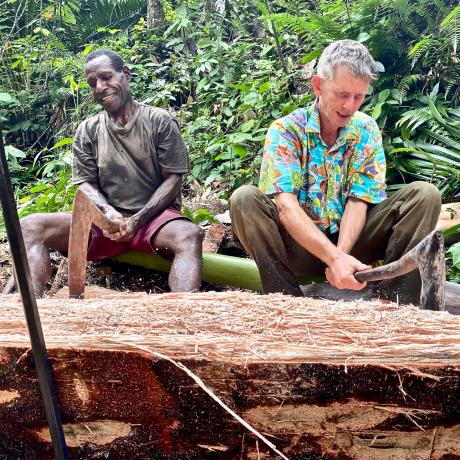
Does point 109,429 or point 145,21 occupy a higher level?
point 145,21

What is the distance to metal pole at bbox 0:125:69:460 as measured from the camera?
106cm

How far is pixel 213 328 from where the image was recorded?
175cm

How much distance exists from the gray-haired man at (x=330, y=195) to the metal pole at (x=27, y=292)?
178 centimetres

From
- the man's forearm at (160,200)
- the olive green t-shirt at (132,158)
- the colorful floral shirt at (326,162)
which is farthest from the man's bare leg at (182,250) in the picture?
the colorful floral shirt at (326,162)

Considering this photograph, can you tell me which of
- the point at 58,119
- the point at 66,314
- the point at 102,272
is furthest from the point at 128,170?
the point at 58,119

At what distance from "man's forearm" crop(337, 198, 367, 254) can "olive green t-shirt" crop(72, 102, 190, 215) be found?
1.18 metres

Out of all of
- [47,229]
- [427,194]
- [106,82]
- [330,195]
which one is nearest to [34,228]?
[47,229]

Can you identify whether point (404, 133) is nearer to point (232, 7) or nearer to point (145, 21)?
point (232, 7)

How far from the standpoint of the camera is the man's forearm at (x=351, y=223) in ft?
9.90

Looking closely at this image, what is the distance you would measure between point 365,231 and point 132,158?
1.53m

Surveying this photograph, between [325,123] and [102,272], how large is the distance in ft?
5.85

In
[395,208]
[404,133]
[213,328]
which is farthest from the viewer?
[404,133]

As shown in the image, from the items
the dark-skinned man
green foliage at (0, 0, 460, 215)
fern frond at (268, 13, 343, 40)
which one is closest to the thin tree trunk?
green foliage at (0, 0, 460, 215)

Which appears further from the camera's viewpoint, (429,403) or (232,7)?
(232,7)
